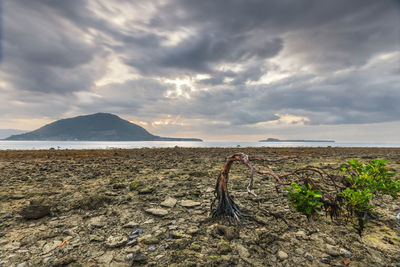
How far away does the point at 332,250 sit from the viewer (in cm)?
317

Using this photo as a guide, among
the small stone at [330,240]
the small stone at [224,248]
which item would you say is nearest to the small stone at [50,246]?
the small stone at [224,248]

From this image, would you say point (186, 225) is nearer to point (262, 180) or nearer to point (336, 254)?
point (336, 254)

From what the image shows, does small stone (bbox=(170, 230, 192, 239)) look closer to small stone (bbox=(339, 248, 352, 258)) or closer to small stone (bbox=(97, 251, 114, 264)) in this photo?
small stone (bbox=(97, 251, 114, 264))

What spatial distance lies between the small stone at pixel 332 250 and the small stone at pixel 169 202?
3436 mm

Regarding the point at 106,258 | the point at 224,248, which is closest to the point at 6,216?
the point at 106,258

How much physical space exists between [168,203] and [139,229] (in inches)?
52.8

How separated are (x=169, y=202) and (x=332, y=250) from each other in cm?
373

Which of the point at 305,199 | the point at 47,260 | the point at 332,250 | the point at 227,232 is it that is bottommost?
the point at 47,260

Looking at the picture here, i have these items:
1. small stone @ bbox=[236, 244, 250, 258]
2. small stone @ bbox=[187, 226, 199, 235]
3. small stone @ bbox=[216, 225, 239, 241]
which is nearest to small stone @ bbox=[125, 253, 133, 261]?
small stone @ bbox=[187, 226, 199, 235]

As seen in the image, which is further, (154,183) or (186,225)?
(154,183)

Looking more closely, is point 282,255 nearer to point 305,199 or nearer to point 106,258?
point 305,199

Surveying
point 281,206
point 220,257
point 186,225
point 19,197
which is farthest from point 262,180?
point 19,197

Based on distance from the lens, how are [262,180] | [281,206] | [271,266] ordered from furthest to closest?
[262,180]
[281,206]
[271,266]

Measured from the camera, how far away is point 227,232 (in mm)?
3551
